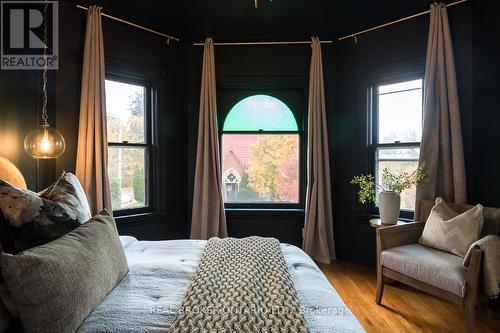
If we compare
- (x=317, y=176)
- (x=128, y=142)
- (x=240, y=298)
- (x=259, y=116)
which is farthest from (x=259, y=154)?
(x=240, y=298)

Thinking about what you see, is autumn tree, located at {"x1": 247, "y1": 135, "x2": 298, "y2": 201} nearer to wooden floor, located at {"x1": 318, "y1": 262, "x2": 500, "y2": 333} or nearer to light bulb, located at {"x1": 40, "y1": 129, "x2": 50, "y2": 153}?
wooden floor, located at {"x1": 318, "y1": 262, "x2": 500, "y2": 333}

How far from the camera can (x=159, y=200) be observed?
335cm

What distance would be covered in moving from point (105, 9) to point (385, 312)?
385 cm

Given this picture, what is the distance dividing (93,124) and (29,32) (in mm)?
967

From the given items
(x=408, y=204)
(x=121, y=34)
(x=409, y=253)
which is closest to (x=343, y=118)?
(x=408, y=204)

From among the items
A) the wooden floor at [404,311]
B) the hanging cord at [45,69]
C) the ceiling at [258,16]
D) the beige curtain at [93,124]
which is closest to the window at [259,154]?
the ceiling at [258,16]

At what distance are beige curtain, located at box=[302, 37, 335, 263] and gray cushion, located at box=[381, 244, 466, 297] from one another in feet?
3.42

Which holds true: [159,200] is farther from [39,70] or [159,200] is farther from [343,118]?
[343,118]

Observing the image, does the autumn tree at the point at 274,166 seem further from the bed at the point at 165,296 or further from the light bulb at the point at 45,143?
the light bulb at the point at 45,143

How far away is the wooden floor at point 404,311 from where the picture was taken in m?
2.10

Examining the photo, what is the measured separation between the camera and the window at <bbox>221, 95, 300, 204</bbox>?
3.69 metres

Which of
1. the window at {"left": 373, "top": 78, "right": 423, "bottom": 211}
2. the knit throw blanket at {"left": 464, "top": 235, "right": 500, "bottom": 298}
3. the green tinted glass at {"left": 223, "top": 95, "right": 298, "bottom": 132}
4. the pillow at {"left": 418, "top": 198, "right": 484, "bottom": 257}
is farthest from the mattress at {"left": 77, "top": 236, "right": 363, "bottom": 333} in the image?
the green tinted glass at {"left": 223, "top": 95, "right": 298, "bottom": 132}

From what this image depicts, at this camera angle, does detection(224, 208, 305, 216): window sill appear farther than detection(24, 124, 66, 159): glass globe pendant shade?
Yes

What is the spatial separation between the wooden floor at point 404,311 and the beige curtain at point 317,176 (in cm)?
54
